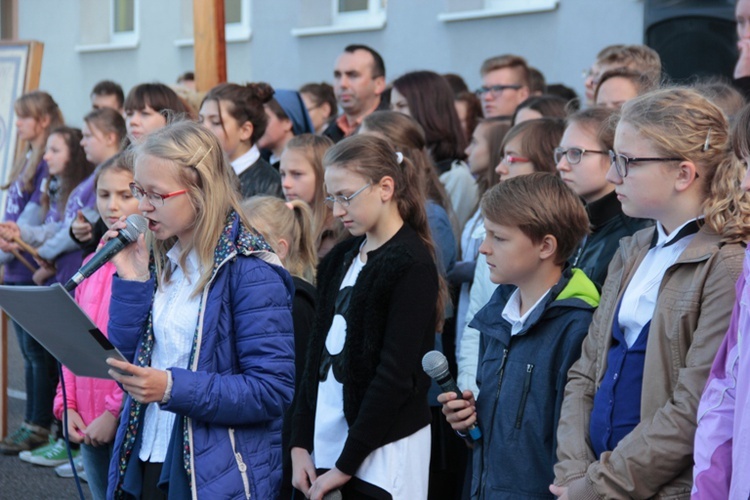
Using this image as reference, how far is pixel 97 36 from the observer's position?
19672 mm

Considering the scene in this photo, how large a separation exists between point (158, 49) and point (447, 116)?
12.4 m

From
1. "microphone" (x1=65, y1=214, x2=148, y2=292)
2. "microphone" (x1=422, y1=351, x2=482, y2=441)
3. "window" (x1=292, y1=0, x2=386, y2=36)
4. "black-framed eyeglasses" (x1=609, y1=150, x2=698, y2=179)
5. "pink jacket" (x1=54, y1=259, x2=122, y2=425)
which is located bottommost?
"pink jacket" (x1=54, y1=259, x2=122, y2=425)

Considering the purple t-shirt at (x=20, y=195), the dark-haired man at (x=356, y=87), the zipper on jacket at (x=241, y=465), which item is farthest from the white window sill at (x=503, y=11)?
the zipper on jacket at (x=241, y=465)

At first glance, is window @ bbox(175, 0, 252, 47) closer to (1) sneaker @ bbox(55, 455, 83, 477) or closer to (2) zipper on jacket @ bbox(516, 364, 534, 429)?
(1) sneaker @ bbox(55, 455, 83, 477)

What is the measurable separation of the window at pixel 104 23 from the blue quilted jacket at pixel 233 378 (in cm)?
1659

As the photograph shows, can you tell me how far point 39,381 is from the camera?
7.38 m

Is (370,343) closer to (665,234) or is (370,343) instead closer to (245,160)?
(665,234)

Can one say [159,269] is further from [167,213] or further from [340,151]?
[340,151]

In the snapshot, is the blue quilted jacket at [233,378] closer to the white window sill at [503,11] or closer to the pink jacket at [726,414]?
the pink jacket at [726,414]

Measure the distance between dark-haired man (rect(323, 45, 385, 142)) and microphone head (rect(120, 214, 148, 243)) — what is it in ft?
13.6

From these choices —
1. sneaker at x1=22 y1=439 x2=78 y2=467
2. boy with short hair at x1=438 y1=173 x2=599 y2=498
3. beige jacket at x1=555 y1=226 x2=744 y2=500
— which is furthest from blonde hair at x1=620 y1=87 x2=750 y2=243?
sneaker at x1=22 y1=439 x2=78 y2=467

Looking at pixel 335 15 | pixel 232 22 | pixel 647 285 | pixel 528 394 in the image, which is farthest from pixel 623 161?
pixel 232 22

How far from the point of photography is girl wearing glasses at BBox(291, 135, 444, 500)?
157 inches

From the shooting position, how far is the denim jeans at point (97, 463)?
4.42m
